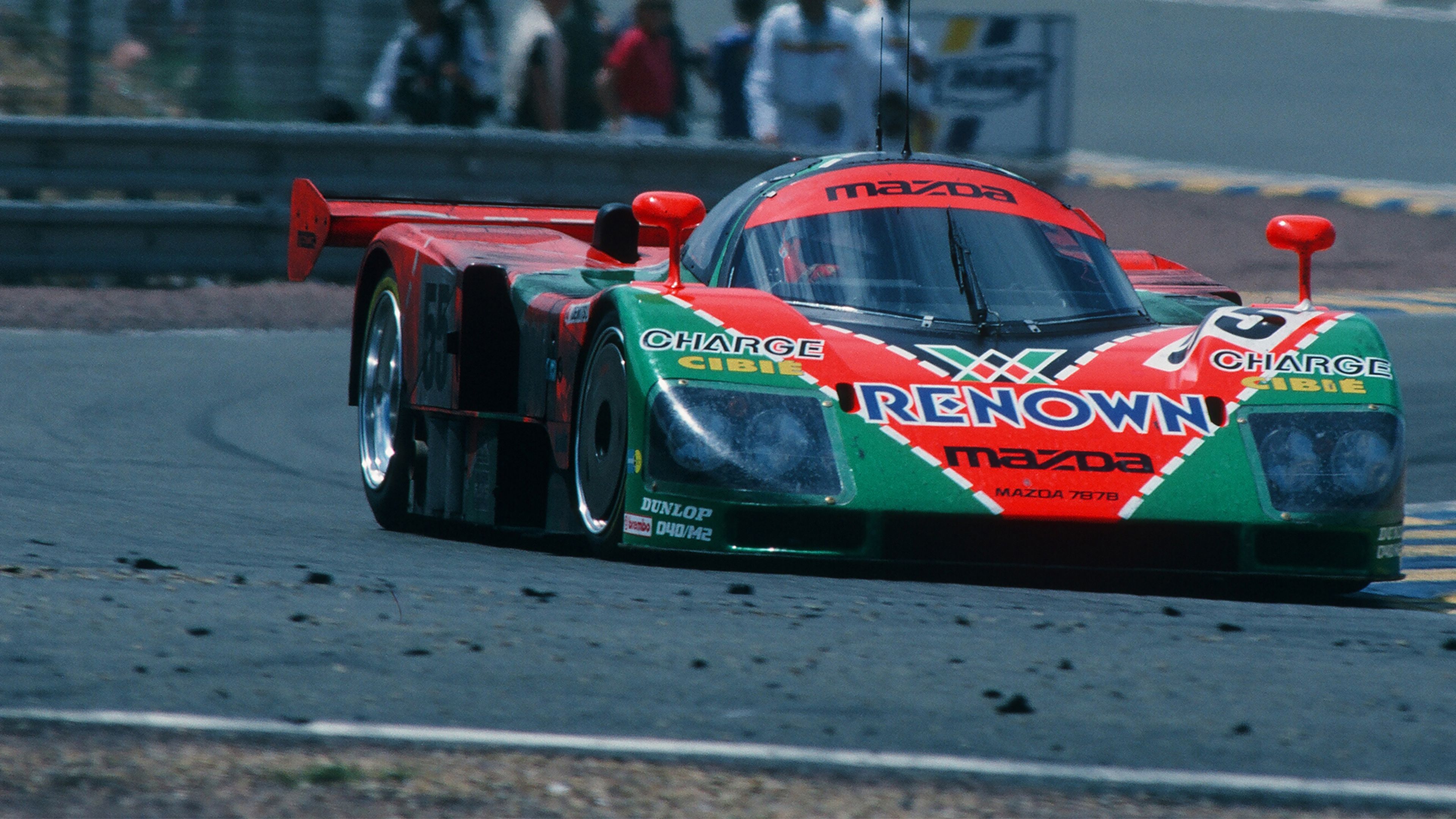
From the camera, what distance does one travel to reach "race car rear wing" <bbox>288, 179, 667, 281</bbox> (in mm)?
8438

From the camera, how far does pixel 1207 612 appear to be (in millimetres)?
5250

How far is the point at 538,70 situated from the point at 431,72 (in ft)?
2.51

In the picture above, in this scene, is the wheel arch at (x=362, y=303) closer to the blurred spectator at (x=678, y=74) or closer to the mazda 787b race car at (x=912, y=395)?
the mazda 787b race car at (x=912, y=395)

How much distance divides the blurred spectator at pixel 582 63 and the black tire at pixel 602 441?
9.07 metres

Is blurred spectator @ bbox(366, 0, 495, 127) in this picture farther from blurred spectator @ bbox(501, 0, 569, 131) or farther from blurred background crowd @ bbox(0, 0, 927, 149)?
blurred spectator @ bbox(501, 0, 569, 131)

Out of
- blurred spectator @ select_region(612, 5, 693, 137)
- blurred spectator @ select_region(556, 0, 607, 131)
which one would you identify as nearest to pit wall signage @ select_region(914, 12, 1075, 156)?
blurred spectator @ select_region(612, 5, 693, 137)

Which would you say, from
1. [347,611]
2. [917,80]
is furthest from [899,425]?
[917,80]

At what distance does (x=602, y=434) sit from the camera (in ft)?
19.9

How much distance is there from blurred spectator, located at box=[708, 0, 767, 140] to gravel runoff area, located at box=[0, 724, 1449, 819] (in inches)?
509

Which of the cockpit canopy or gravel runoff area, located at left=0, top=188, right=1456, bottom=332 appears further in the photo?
gravel runoff area, located at left=0, top=188, right=1456, bottom=332

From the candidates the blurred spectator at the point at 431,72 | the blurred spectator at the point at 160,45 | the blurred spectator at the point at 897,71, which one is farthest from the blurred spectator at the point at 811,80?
the blurred spectator at the point at 160,45

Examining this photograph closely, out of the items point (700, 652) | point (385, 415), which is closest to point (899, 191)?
point (385, 415)

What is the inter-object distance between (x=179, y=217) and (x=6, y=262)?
3.17 ft

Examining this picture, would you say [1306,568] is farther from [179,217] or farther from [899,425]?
[179,217]
